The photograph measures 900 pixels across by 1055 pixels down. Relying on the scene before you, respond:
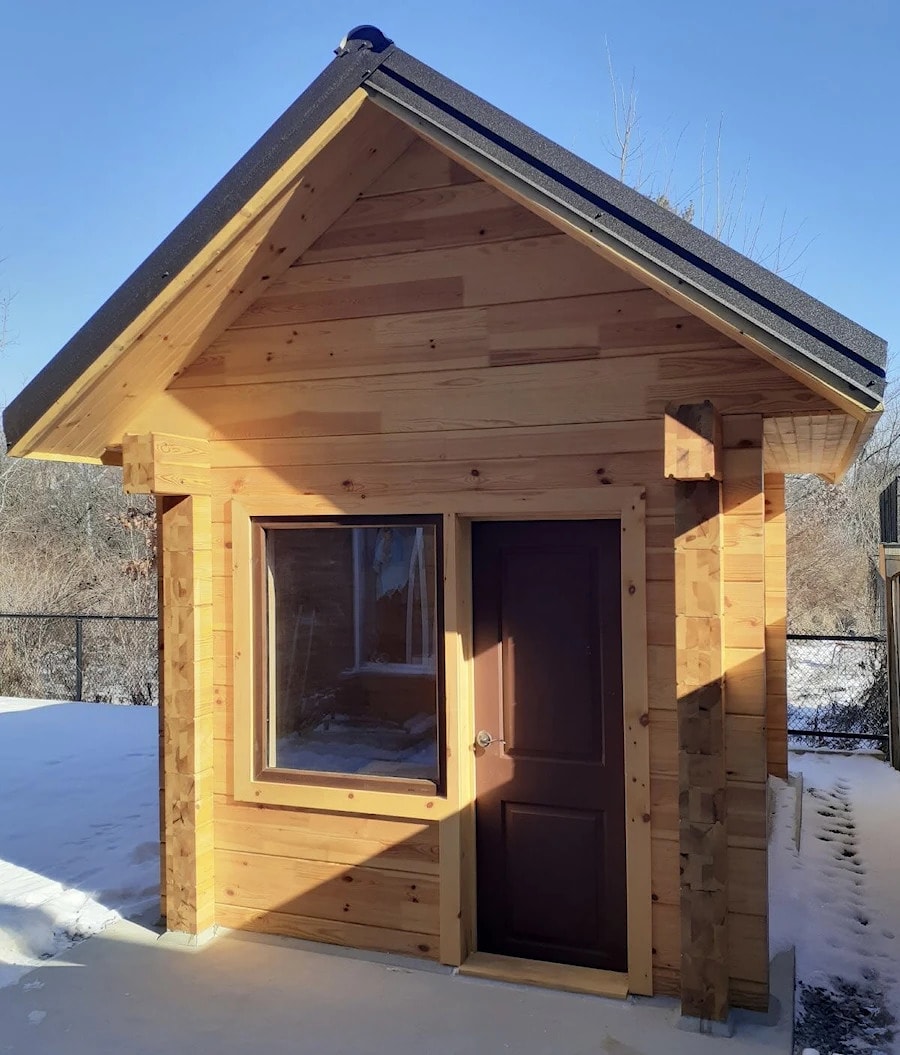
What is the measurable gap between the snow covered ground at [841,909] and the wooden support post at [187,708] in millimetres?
2731

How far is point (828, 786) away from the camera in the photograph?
23.7 feet

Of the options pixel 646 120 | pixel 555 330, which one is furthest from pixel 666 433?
pixel 646 120

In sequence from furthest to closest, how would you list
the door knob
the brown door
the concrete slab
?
the door knob → the brown door → the concrete slab

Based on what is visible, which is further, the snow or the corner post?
the snow

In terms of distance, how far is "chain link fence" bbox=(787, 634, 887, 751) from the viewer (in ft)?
28.6

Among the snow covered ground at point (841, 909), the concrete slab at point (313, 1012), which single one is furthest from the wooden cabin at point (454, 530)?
the snow covered ground at point (841, 909)

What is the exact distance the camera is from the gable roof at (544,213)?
293 cm

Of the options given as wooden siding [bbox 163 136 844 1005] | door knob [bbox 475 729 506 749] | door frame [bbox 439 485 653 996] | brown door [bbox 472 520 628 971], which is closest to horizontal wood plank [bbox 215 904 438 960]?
wooden siding [bbox 163 136 844 1005]

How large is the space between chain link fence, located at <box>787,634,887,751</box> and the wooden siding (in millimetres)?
5158

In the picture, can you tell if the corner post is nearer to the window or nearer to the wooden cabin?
the wooden cabin

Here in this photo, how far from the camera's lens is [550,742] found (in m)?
3.94

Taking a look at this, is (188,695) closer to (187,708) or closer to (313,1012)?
(187,708)

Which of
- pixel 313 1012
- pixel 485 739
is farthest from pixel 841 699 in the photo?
pixel 313 1012

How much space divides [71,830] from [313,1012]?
3.22 metres
